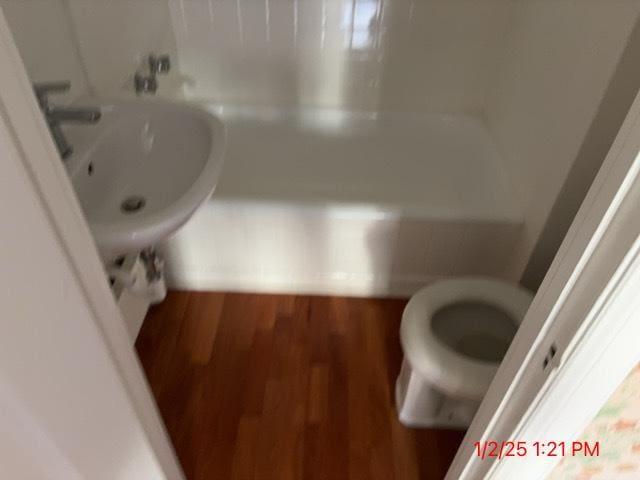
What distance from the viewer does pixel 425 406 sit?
1.50 meters

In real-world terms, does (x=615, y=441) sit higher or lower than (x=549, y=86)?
lower

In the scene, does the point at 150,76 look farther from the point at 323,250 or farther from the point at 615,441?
the point at 615,441

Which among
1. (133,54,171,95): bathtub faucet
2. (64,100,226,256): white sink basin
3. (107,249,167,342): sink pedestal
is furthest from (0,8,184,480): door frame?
(133,54,171,95): bathtub faucet

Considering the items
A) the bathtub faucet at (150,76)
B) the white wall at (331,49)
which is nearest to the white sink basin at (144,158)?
the bathtub faucet at (150,76)

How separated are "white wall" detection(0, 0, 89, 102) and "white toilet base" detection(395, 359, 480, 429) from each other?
3.87 ft

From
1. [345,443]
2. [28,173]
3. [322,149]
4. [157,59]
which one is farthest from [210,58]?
[28,173]

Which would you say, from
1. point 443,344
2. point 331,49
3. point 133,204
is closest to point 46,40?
point 133,204

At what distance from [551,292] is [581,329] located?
2.5 inches

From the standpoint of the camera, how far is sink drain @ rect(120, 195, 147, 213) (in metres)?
1.25

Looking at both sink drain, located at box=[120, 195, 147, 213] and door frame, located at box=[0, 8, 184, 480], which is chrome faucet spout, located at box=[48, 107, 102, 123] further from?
door frame, located at box=[0, 8, 184, 480]

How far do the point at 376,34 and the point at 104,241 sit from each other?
1.46 meters

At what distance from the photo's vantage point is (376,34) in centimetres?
204

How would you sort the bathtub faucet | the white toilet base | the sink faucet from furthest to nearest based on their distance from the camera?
the bathtub faucet < the white toilet base < the sink faucet
